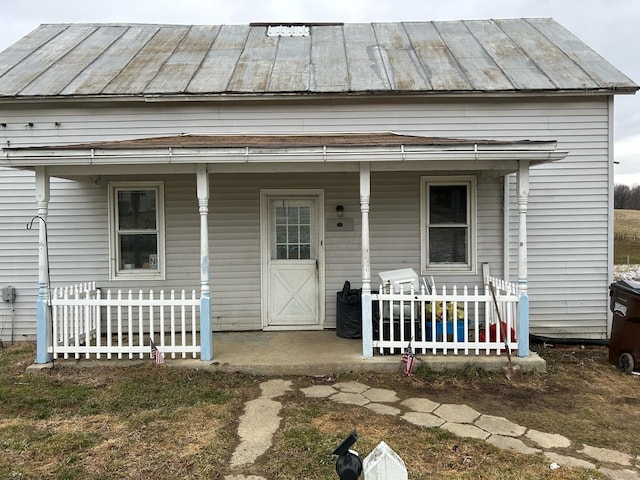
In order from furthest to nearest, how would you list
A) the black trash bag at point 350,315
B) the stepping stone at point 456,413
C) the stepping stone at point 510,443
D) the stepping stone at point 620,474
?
the black trash bag at point 350,315, the stepping stone at point 456,413, the stepping stone at point 510,443, the stepping stone at point 620,474

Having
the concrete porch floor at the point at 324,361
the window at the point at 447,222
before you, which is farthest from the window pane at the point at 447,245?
the concrete porch floor at the point at 324,361

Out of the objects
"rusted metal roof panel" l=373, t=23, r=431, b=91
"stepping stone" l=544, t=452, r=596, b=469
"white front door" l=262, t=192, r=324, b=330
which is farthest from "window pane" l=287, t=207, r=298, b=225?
"stepping stone" l=544, t=452, r=596, b=469

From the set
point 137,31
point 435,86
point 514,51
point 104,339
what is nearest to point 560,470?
point 435,86

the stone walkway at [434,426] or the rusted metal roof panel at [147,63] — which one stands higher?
the rusted metal roof panel at [147,63]

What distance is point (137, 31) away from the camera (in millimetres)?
9492

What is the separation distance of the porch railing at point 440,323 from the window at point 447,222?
987 millimetres

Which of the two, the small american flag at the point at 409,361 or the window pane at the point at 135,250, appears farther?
the window pane at the point at 135,250

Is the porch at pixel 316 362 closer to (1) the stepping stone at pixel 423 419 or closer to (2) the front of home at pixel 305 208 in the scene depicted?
(1) the stepping stone at pixel 423 419

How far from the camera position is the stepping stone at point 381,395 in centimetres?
473

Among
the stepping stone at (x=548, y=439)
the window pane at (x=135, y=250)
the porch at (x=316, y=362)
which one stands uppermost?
the window pane at (x=135, y=250)

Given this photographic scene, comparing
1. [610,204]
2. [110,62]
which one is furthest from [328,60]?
[610,204]

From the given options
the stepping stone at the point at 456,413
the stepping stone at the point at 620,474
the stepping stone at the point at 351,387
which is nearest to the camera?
the stepping stone at the point at 620,474

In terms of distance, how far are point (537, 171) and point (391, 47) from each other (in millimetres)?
3689

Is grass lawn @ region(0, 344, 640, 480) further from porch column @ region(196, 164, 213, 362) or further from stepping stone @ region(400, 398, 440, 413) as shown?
porch column @ region(196, 164, 213, 362)
